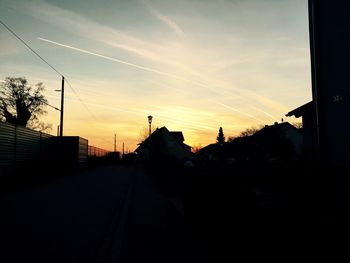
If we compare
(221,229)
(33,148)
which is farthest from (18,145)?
(221,229)

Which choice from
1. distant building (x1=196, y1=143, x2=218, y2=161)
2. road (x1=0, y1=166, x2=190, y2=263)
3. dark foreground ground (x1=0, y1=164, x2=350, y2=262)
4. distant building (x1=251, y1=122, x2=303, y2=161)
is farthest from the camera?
distant building (x1=196, y1=143, x2=218, y2=161)

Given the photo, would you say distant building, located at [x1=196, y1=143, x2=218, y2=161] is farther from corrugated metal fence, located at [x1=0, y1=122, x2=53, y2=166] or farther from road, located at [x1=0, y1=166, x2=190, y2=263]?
road, located at [x1=0, y1=166, x2=190, y2=263]

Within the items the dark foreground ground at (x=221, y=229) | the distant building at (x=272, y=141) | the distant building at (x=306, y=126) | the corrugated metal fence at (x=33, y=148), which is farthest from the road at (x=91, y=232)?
the distant building at (x=272, y=141)

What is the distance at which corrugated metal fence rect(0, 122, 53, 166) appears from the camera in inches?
771

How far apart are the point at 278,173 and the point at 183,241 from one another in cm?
252

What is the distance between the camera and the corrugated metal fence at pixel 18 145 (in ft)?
64.3

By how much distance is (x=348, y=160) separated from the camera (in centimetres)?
941

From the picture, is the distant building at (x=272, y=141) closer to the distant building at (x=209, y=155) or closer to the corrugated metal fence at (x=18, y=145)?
the distant building at (x=209, y=155)

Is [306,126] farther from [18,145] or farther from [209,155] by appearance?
[209,155]

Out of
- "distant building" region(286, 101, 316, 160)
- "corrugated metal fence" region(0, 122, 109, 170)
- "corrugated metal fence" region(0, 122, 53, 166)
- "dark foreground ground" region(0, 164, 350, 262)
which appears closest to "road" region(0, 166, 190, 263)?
"dark foreground ground" region(0, 164, 350, 262)

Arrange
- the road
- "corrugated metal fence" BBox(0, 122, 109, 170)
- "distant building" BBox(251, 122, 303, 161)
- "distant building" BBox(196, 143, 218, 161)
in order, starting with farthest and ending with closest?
"distant building" BBox(196, 143, 218, 161)
"distant building" BBox(251, 122, 303, 161)
"corrugated metal fence" BBox(0, 122, 109, 170)
the road

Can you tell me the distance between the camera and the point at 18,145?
22344 millimetres

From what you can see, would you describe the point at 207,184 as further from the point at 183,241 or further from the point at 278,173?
the point at 278,173

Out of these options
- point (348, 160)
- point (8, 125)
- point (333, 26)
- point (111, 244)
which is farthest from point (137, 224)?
point (8, 125)
